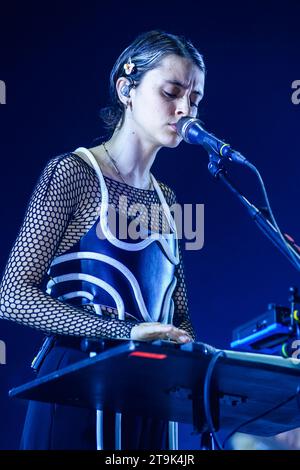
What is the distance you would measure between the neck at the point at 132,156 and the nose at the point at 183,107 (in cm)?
15

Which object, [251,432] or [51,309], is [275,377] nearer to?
[251,432]

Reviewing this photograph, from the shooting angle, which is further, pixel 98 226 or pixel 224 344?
pixel 224 344

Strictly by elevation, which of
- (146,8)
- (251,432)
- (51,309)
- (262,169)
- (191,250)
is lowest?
(251,432)

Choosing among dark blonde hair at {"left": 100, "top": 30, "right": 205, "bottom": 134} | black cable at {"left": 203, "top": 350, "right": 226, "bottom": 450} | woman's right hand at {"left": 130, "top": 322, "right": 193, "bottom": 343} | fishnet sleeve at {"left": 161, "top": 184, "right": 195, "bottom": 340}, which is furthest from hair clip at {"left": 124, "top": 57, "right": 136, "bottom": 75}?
black cable at {"left": 203, "top": 350, "right": 226, "bottom": 450}

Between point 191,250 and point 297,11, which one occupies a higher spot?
point 297,11

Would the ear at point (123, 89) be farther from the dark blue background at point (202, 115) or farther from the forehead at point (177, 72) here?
the dark blue background at point (202, 115)

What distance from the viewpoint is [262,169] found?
3584 millimetres

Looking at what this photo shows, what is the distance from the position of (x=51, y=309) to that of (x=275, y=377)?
561mm

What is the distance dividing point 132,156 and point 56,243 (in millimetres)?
418

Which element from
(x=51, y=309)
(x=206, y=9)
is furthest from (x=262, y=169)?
(x=51, y=309)

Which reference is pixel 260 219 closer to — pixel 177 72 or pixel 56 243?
pixel 56 243

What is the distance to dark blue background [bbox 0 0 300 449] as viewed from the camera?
3107mm

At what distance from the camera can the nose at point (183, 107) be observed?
227 centimetres

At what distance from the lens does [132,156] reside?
2.34 meters
